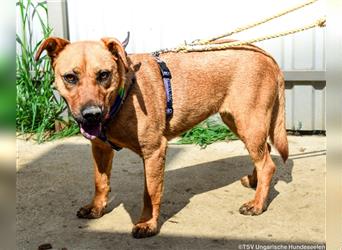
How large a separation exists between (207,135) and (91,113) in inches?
131

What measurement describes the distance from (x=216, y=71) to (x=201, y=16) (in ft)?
8.46

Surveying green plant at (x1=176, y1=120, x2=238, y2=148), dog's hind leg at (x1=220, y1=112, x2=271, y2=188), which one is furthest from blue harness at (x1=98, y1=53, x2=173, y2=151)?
green plant at (x1=176, y1=120, x2=238, y2=148)

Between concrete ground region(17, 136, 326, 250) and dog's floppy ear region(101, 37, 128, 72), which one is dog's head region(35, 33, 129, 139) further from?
concrete ground region(17, 136, 326, 250)

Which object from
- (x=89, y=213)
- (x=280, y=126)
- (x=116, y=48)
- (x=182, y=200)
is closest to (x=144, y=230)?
(x=89, y=213)

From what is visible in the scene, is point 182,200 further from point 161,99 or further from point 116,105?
point 116,105

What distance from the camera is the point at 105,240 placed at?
3781 millimetres

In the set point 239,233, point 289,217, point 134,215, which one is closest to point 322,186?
point 289,217

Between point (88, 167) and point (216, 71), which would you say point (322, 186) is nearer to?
point (216, 71)

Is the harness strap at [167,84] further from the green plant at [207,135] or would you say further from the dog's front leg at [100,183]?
the green plant at [207,135]

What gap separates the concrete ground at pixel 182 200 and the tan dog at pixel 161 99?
0.59 feet

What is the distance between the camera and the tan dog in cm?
338

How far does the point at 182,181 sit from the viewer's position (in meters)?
5.01

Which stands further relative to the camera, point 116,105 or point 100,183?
point 100,183

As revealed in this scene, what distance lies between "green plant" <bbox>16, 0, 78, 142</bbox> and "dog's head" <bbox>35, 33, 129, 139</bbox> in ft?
11.0
